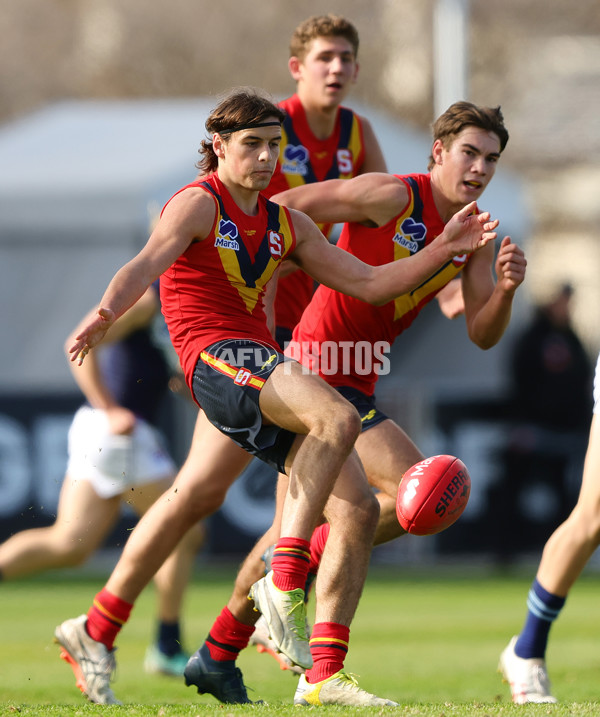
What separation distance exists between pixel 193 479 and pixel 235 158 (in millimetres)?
1404

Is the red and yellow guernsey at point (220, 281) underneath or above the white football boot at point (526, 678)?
above

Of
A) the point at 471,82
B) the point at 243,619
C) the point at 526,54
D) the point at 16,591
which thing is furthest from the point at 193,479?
the point at 526,54

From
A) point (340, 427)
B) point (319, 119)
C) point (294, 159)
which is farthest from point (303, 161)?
point (340, 427)

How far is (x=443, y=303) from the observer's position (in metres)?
7.02

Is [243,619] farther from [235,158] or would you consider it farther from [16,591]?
[16,591]

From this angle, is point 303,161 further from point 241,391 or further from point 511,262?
point 241,391

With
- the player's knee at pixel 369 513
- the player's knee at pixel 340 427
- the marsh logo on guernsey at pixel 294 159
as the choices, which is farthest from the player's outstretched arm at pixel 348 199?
the player's knee at pixel 369 513

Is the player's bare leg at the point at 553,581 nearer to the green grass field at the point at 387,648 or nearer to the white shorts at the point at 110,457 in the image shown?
the green grass field at the point at 387,648

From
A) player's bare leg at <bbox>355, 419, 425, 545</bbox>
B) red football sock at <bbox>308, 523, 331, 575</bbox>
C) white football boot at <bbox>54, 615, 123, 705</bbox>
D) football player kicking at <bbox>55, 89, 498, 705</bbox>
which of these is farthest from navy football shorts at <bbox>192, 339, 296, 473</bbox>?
white football boot at <bbox>54, 615, 123, 705</bbox>

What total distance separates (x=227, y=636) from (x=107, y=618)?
0.53m

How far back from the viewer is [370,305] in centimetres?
653

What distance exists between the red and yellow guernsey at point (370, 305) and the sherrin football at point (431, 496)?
76 centimetres

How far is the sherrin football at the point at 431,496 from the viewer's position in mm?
5773

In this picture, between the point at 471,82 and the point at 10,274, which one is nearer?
the point at 10,274
